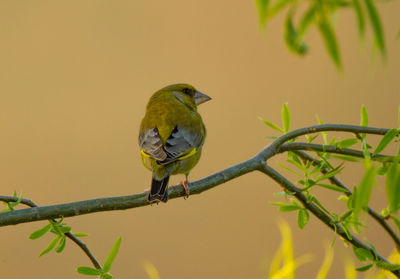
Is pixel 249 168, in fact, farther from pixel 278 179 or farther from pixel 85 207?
pixel 85 207

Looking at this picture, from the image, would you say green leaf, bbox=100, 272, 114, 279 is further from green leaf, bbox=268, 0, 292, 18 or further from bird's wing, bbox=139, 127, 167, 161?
bird's wing, bbox=139, 127, 167, 161

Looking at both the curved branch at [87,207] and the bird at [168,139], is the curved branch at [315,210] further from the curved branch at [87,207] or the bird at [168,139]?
the bird at [168,139]

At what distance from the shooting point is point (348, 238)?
35.9 inches

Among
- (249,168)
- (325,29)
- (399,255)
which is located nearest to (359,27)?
(325,29)

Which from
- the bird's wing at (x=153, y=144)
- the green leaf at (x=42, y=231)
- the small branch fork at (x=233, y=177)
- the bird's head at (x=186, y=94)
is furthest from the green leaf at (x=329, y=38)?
the bird's head at (x=186, y=94)

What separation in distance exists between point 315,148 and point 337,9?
49 centimetres

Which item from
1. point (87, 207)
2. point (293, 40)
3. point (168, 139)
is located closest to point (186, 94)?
point (168, 139)

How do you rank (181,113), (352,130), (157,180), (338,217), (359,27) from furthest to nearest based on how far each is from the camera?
(181,113) → (157,180) → (338,217) → (352,130) → (359,27)

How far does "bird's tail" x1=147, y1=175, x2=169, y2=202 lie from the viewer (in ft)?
4.02

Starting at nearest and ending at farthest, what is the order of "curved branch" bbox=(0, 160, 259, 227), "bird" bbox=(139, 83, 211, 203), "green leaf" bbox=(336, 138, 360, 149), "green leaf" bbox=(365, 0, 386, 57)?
1. "green leaf" bbox=(365, 0, 386, 57)
2. "curved branch" bbox=(0, 160, 259, 227)
3. "green leaf" bbox=(336, 138, 360, 149)
4. "bird" bbox=(139, 83, 211, 203)

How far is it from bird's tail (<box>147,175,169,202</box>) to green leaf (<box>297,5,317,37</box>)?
0.76 meters

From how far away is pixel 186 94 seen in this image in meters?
2.21

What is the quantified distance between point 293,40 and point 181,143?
3.98 ft

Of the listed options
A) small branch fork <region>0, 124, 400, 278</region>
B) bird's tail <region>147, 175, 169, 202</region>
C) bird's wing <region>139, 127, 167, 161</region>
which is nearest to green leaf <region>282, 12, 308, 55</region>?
small branch fork <region>0, 124, 400, 278</region>
